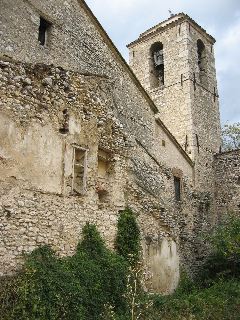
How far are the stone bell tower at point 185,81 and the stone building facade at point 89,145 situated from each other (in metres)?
0.07

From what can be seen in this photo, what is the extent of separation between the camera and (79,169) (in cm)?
848

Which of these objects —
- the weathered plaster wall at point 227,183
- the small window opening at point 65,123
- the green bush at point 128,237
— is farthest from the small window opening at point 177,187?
the small window opening at point 65,123

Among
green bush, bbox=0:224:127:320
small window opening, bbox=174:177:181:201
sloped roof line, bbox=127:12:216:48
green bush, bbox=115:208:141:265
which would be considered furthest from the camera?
sloped roof line, bbox=127:12:216:48

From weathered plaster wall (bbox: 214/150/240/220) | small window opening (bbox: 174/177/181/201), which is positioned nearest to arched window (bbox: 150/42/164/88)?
weathered plaster wall (bbox: 214/150/240/220)

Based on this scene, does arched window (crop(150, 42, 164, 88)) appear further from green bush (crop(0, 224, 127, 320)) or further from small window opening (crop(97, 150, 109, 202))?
green bush (crop(0, 224, 127, 320))

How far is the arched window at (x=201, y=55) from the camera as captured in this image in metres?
18.2

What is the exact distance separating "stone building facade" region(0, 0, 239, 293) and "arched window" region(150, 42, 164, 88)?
3.87 feet

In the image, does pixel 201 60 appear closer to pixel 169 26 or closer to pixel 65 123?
pixel 169 26

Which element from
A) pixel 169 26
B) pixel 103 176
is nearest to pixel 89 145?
pixel 103 176

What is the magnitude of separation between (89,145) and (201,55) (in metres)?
11.8

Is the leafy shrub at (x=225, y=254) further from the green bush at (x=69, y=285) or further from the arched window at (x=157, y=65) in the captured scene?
the arched window at (x=157, y=65)

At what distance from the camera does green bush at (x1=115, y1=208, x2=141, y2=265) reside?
344 inches

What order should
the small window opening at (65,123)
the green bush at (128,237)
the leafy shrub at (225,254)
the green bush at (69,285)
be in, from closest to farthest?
the green bush at (69,285) → the small window opening at (65,123) → the green bush at (128,237) → the leafy shrub at (225,254)

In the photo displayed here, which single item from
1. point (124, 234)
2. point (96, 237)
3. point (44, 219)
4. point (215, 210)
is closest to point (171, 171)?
point (215, 210)
